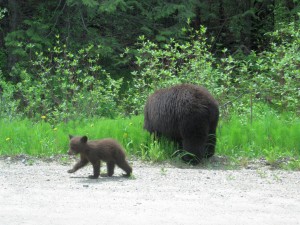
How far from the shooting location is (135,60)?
21234 mm

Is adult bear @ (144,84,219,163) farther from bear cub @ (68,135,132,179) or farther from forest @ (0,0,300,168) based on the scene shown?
bear cub @ (68,135,132,179)

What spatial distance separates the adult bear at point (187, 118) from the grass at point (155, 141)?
32cm

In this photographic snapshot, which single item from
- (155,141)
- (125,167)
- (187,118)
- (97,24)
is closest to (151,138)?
(155,141)

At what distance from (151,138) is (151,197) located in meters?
3.88

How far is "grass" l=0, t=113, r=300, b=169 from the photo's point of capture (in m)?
9.99

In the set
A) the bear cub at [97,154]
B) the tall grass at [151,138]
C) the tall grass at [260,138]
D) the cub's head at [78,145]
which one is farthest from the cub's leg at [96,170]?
the tall grass at [260,138]

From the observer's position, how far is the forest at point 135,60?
1250 centimetres

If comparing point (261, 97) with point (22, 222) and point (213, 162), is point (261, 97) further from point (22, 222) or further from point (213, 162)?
point (22, 222)

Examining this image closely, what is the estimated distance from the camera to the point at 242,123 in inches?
438

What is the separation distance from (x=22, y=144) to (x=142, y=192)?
418 cm

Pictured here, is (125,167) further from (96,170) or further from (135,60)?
(135,60)

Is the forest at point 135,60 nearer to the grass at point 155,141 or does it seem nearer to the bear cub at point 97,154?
the grass at point 155,141

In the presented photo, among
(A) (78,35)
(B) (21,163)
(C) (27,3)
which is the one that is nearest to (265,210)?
(B) (21,163)

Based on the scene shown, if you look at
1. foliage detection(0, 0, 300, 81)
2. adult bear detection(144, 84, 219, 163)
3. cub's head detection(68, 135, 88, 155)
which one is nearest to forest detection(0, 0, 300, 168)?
foliage detection(0, 0, 300, 81)
